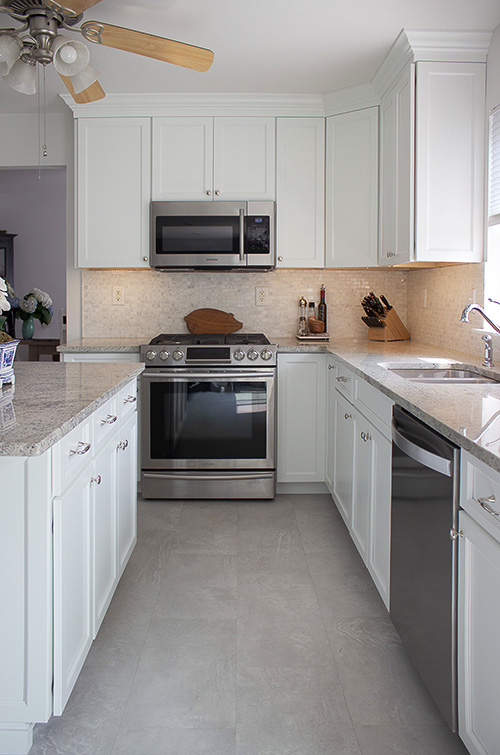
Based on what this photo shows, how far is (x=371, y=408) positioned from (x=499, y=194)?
4.02ft

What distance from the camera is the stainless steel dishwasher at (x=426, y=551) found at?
1496 mm

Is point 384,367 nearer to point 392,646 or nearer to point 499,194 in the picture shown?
point 499,194

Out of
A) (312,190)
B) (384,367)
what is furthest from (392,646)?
(312,190)

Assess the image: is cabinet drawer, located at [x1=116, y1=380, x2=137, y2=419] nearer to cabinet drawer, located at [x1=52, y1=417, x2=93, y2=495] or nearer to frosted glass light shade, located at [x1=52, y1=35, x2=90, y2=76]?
cabinet drawer, located at [x1=52, y1=417, x2=93, y2=495]

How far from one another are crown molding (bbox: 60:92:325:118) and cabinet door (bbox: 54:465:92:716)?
9.00 ft

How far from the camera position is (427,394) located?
1.94m

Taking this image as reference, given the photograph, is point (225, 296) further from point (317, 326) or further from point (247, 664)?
point (247, 664)

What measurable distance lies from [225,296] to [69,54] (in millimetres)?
2251

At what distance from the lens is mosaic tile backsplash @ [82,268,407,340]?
13.8 ft

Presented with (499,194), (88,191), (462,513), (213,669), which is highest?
(88,191)

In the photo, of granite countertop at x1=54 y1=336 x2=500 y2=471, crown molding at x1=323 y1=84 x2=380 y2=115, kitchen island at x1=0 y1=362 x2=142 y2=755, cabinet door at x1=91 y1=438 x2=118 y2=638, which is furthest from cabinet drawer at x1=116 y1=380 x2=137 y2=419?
crown molding at x1=323 y1=84 x2=380 y2=115

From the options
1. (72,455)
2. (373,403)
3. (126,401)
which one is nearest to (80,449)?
(72,455)

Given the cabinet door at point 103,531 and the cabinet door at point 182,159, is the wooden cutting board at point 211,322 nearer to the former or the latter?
the cabinet door at point 182,159

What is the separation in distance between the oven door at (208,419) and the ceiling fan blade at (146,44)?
1707 millimetres
